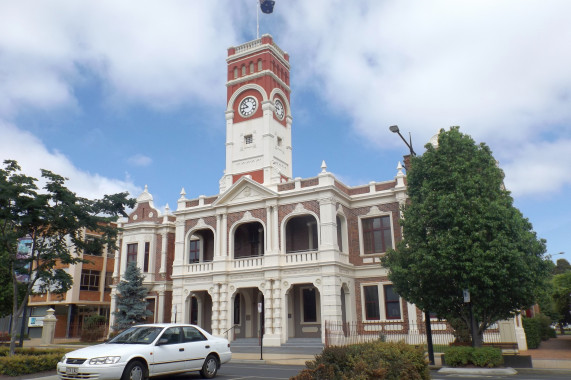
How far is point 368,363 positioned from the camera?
8.52m

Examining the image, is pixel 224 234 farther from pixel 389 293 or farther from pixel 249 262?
pixel 389 293

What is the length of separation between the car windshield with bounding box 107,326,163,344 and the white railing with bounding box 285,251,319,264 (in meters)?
16.6

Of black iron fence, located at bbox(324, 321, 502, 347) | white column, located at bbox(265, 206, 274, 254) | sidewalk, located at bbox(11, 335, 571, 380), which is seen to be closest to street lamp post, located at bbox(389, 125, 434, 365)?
sidewalk, located at bbox(11, 335, 571, 380)

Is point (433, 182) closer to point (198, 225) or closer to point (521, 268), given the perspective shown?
point (521, 268)

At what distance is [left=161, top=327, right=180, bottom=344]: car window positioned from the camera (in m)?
12.3

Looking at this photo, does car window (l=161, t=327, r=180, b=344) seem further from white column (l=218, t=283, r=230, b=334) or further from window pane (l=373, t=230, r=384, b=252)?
window pane (l=373, t=230, r=384, b=252)

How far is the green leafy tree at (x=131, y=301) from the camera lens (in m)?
33.9

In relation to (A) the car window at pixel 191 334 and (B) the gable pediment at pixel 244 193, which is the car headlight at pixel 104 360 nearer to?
(A) the car window at pixel 191 334

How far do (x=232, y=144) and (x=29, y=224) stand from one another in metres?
19.4

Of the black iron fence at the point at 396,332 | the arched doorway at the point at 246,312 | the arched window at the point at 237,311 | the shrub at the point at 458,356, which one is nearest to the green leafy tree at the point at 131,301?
the arched window at the point at 237,311

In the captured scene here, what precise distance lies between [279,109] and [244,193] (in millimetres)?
8020

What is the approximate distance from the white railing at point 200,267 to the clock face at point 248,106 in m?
11.5

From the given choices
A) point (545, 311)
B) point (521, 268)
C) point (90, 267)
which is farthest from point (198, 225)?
point (545, 311)

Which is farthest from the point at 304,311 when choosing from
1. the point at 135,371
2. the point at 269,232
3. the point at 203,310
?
the point at 135,371
